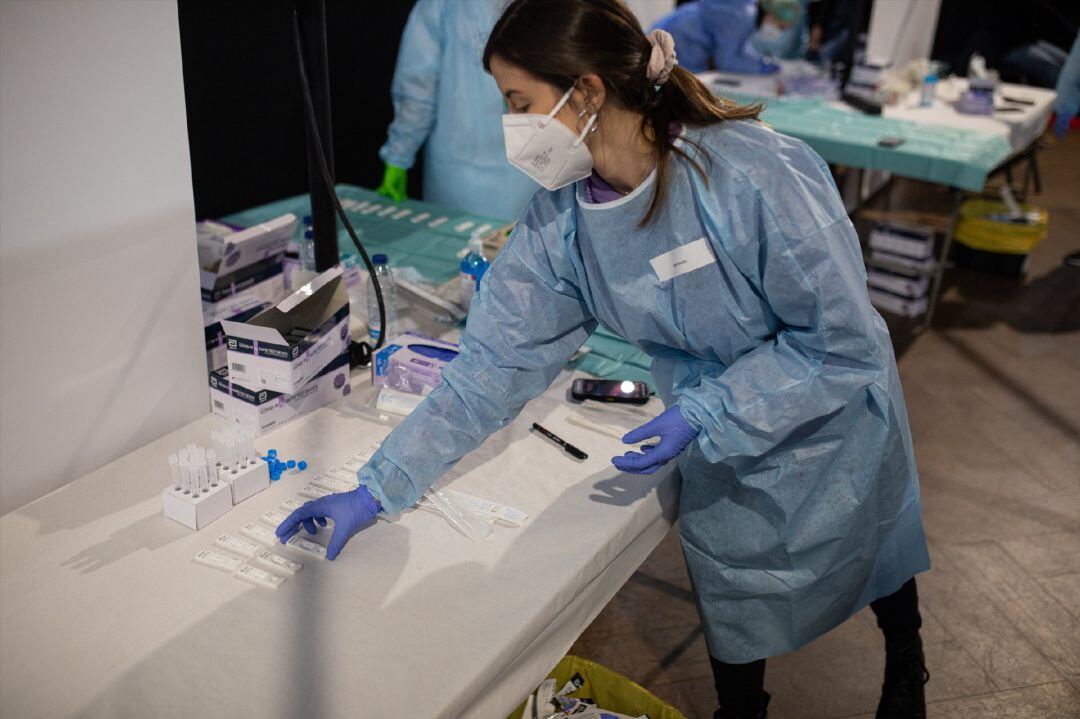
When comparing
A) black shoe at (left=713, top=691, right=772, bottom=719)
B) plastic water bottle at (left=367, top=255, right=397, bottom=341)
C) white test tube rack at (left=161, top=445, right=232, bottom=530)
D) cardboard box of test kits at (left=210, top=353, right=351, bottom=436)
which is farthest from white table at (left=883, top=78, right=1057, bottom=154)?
white test tube rack at (left=161, top=445, right=232, bottom=530)

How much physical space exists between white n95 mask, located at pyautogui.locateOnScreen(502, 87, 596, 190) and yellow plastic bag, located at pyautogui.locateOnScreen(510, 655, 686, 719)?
37.8 inches

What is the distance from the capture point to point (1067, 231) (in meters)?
5.38

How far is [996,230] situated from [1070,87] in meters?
0.92

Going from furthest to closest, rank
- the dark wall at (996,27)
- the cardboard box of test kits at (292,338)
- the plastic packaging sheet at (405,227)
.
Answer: the dark wall at (996,27) < the plastic packaging sheet at (405,227) < the cardboard box of test kits at (292,338)

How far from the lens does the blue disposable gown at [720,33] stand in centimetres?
497

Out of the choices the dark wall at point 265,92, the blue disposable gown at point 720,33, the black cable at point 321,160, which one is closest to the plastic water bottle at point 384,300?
the black cable at point 321,160

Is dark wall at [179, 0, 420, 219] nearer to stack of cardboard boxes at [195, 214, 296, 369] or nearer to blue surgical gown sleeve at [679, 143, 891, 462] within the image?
stack of cardboard boxes at [195, 214, 296, 369]

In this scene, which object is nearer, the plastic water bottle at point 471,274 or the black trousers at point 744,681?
the black trousers at point 744,681

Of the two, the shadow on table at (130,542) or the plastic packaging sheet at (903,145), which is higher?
→ the plastic packaging sheet at (903,145)

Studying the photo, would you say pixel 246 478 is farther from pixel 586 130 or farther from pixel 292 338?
pixel 586 130

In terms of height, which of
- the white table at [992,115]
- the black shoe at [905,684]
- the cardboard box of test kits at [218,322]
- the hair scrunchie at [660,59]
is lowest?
the black shoe at [905,684]

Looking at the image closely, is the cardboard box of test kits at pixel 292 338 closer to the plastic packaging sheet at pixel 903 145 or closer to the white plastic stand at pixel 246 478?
the white plastic stand at pixel 246 478

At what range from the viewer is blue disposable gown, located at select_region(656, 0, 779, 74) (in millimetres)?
4969

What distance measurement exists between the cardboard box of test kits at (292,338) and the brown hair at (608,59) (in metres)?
0.63
